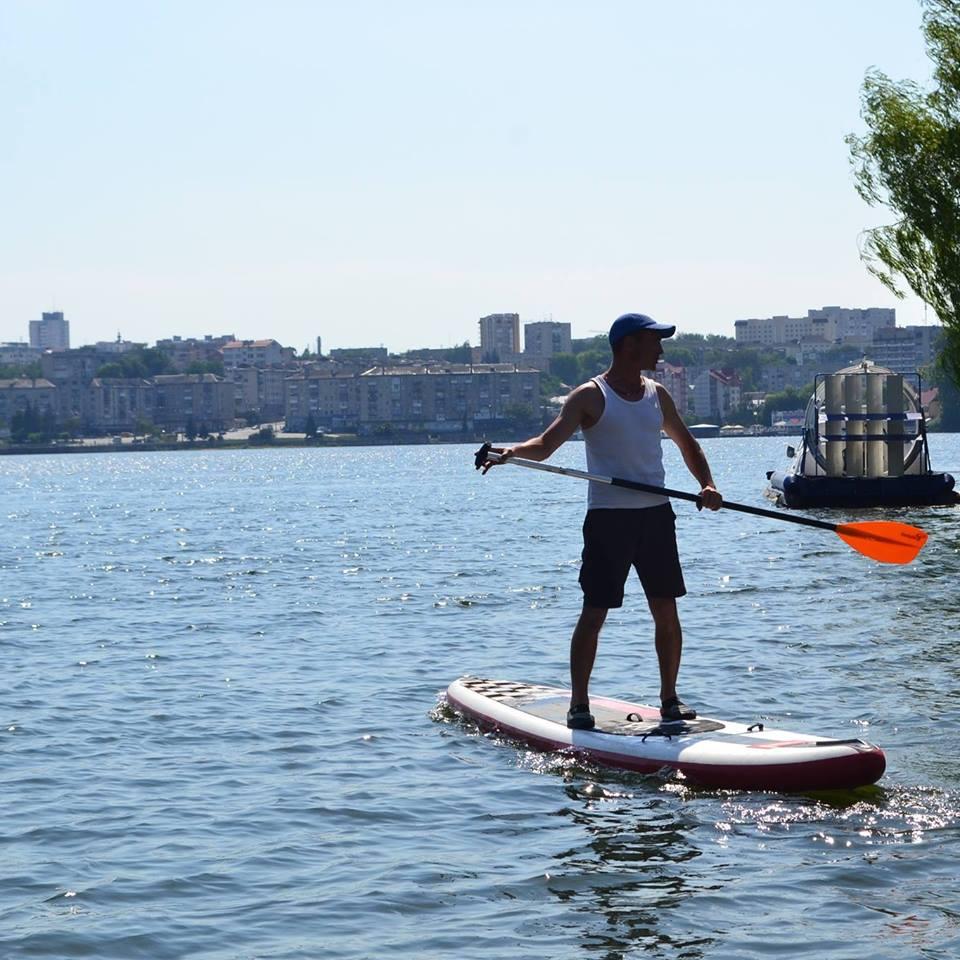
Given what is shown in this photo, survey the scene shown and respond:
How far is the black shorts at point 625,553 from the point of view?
9273 mm

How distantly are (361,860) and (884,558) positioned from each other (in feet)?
13.2

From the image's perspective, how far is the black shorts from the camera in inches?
365

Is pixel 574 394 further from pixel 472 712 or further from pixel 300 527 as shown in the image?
pixel 300 527

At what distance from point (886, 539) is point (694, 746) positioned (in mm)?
2116

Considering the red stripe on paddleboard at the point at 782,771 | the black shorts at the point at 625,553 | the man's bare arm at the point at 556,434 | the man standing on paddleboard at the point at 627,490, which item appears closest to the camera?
the red stripe on paddleboard at the point at 782,771

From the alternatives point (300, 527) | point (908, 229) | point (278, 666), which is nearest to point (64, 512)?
point (300, 527)

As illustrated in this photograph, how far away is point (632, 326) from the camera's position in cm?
913

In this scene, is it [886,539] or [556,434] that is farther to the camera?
[886,539]

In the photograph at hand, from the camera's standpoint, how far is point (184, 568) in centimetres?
3033

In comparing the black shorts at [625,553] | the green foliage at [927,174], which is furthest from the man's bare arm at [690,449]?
the green foliage at [927,174]

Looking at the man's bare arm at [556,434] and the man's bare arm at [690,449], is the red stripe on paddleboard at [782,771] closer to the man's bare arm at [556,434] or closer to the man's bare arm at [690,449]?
the man's bare arm at [690,449]

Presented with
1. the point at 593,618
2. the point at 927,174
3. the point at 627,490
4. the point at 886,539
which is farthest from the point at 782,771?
the point at 927,174

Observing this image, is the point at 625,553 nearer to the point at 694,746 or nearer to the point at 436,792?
the point at 694,746

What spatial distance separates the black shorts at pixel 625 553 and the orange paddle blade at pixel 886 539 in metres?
1.50
